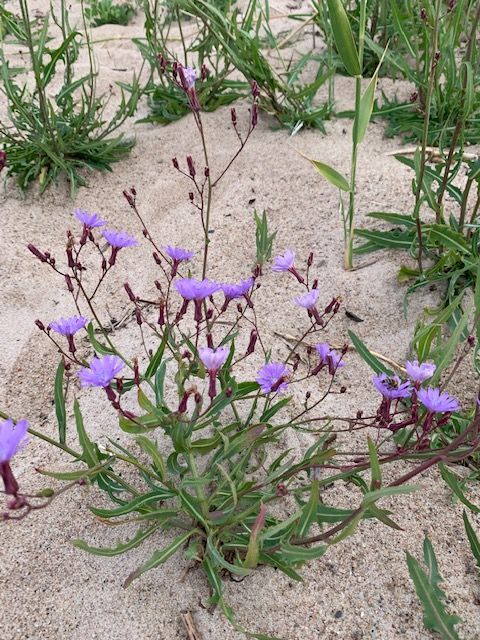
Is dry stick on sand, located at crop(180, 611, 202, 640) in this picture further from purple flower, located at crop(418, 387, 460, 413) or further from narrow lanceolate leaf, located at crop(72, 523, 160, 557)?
purple flower, located at crop(418, 387, 460, 413)

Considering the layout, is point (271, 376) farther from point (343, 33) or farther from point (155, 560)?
point (343, 33)

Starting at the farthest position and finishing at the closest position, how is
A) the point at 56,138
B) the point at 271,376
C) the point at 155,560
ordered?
the point at 56,138
the point at 271,376
the point at 155,560

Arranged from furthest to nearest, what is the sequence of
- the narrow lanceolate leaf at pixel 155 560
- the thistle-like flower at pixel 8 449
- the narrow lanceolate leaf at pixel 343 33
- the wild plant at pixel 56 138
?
the wild plant at pixel 56 138 < the narrow lanceolate leaf at pixel 343 33 < the narrow lanceolate leaf at pixel 155 560 < the thistle-like flower at pixel 8 449

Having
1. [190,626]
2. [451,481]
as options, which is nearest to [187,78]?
[451,481]

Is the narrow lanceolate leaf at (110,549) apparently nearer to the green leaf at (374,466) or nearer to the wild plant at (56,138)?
the green leaf at (374,466)

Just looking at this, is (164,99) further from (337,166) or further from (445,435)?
(445,435)

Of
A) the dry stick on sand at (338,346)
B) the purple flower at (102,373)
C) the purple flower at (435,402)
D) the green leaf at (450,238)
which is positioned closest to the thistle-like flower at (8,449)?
the purple flower at (102,373)
